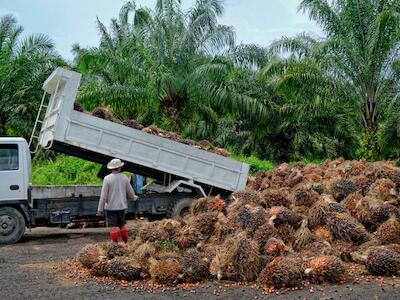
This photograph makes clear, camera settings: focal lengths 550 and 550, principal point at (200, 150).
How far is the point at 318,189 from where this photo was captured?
34.0 feet

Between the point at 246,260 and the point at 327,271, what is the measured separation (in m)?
0.97

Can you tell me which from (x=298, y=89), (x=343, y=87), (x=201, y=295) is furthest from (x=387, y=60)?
(x=201, y=295)

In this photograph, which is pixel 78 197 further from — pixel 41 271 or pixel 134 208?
pixel 41 271

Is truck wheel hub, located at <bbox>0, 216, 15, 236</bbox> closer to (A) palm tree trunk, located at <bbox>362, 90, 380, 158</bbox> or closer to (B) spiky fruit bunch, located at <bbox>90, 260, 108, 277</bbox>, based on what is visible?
(B) spiky fruit bunch, located at <bbox>90, 260, 108, 277</bbox>

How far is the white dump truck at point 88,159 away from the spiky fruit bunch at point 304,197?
2319 millimetres

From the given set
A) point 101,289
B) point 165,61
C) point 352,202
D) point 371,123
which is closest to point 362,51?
point 371,123

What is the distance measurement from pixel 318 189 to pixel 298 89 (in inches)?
360

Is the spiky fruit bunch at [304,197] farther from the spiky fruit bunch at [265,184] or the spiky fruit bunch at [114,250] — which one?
the spiky fruit bunch at [114,250]

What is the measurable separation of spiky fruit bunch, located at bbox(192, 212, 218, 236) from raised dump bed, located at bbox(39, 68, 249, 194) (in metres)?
2.60

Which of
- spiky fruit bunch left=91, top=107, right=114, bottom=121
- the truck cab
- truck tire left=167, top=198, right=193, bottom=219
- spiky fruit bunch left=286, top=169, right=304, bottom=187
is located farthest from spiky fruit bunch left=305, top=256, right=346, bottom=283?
the truck cab

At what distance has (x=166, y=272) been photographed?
21.9 feet

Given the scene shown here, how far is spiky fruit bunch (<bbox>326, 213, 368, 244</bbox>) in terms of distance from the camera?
7949 millimetres

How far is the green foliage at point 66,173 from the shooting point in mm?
17438

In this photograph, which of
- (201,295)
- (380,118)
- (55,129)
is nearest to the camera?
(201,295)
